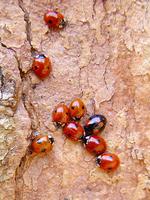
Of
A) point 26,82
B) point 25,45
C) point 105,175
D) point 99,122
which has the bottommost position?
point 105,175

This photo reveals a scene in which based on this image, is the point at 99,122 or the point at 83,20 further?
the point at 83,20

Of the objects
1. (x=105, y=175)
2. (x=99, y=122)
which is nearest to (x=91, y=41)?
(x=99, y=122)

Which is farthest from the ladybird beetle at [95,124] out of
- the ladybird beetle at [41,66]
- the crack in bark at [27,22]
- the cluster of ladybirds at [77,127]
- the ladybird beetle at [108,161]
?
the crack in bark at [27,22]

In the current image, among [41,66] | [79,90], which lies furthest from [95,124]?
[41,66]

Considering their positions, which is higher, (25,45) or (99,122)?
(25,45)

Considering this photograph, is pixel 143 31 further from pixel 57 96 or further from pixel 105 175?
pixel 105 175

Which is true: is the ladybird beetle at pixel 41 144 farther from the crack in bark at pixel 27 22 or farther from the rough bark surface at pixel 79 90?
the crack in bark at pixel 27 22

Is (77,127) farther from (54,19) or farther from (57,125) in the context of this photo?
(54,19)

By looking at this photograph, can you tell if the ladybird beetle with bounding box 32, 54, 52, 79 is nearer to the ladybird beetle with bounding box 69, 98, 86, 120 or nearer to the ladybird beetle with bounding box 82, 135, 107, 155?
the ladybird beetle with bounding box 69, 98, 86, 120
